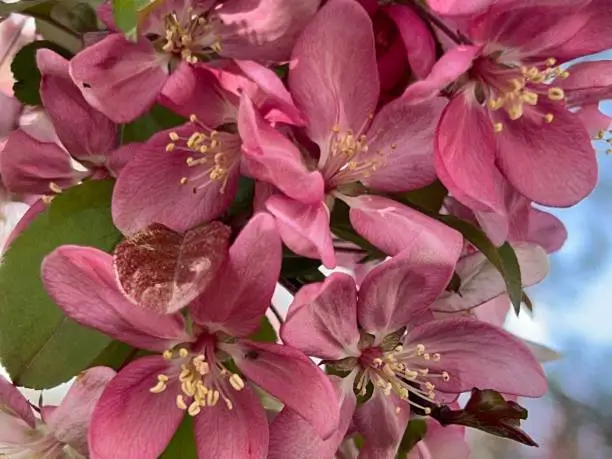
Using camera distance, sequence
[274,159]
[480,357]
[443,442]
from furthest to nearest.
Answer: [443,442] → [480,357] → [274,159]

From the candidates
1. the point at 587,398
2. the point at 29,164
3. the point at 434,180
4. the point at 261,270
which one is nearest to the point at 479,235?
the point at 434,180

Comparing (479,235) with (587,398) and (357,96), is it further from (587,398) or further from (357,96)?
(587,398)

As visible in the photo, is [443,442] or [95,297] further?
[443,442]

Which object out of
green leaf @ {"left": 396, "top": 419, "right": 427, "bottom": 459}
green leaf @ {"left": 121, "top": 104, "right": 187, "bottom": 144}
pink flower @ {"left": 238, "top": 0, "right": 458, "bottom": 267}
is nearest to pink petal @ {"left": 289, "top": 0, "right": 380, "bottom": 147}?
pink flower @ {"left": 238, "top": 0, "right": 458, "bottom": 267}

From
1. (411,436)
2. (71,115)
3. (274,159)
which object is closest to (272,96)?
(274,159)

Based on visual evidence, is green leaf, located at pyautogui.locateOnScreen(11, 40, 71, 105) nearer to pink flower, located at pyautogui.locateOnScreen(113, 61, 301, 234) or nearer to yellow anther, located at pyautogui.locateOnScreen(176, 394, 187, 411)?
pink flower, located at pyautogui.locateOnScreen(113, 61, 301, 234)

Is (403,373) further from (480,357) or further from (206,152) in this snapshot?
(206,152)

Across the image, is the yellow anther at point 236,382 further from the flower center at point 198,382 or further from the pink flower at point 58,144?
the pink flower at point 58,144
